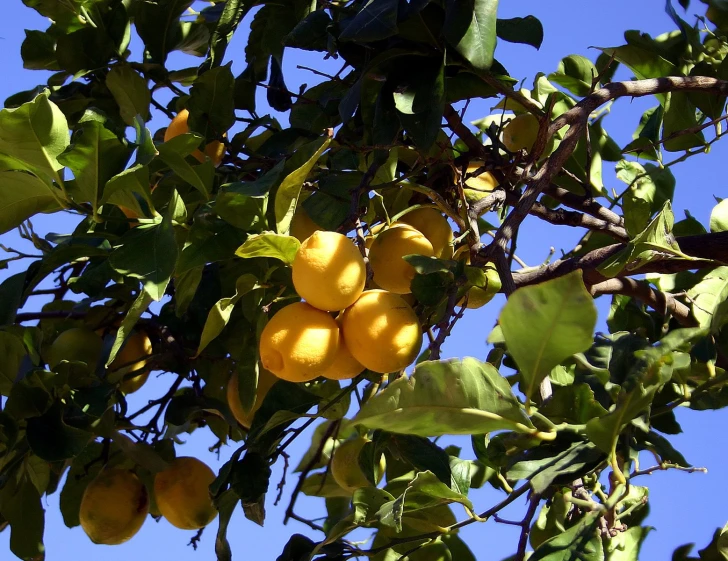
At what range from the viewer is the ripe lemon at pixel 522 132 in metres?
1.59

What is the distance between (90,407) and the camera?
1.32 meters

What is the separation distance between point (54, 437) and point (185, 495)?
30 centimetres

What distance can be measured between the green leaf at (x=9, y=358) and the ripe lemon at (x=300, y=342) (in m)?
0.56

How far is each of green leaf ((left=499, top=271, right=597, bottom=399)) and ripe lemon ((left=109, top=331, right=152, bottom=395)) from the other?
37.7 inches

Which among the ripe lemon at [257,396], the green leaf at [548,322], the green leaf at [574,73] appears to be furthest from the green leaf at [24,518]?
the green leaf at [574,73]

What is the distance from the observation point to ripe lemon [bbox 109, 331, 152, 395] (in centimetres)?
157

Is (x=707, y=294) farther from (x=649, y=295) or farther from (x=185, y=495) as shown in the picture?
(x=185, y=495)

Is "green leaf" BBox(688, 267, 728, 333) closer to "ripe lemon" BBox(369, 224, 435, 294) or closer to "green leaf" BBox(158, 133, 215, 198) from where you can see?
"ripe lemon" BBox(369, 224, 435, 294)

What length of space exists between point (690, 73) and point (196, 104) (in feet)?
3.07

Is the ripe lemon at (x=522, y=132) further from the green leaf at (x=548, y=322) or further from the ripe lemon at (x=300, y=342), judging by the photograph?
the green leaf at (x=548, y=322)

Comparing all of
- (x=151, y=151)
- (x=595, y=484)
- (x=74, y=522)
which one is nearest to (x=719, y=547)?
(x=595, y=484)

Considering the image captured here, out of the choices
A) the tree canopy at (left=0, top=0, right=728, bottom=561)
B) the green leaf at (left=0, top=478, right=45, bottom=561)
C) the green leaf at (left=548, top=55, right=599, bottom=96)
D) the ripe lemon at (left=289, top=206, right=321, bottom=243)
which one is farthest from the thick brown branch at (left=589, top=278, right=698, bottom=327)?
the green leaf at (left=0, top=478, right=45, bottom=561)

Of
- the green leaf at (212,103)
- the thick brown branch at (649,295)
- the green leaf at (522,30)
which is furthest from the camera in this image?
the thick brown branch at (649,295)

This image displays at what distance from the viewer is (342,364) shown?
106cm
